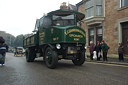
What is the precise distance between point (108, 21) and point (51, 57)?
9428mm

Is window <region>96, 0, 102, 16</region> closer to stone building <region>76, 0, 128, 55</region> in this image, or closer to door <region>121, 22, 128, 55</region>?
stone building <region>76, 0, 128, 55</region>

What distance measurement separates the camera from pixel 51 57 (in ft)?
26.1

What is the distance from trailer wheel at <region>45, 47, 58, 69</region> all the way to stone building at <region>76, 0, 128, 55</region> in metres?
7.99

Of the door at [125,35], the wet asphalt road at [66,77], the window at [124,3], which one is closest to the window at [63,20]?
the wet asphalt road at [66,77]

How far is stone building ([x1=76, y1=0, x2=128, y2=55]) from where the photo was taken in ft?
45.2

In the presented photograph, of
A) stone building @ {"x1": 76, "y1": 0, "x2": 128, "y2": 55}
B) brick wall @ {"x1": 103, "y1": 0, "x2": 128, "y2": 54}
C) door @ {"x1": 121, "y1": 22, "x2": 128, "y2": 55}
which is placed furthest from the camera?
brick wall @ {"x1": 103, "y1": 0, "x2": 128, "y2": 54}

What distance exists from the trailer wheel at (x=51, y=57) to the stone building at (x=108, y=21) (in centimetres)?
799

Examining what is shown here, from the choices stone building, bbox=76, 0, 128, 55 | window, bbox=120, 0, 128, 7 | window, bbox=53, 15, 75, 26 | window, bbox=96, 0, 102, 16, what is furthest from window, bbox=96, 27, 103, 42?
window, bbox=53, 15, 75, 26

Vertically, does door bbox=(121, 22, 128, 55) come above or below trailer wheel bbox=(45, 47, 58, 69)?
above

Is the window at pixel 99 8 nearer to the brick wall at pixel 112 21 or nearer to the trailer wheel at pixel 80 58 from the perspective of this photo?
the brick wall at pixel 112 21

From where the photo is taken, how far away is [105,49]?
468 inches

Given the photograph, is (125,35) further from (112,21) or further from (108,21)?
(108,21)

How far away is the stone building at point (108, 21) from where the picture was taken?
1378 centimetres

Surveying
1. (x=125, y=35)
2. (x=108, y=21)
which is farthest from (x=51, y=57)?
(x=108, y=21)
